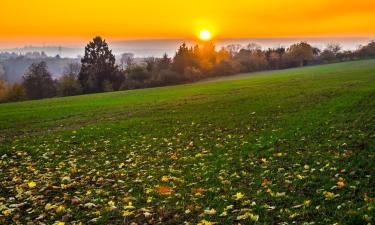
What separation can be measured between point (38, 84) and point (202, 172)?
105m

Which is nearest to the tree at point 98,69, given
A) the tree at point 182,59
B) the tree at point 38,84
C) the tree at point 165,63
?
the tree at point 38,84

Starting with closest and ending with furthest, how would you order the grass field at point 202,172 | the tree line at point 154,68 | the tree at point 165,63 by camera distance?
the grass field at point 202,172
the tree line at point 154,68
the tree at point 165,63

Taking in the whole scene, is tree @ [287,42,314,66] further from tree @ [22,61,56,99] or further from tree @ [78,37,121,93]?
tree @ [22,61,56,99]

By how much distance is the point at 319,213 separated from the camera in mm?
9242

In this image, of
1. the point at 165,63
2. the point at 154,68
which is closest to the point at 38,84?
the point at 154,68

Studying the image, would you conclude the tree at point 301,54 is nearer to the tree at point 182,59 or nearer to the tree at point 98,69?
the tree at point 182,59

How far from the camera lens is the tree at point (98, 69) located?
4232 inches

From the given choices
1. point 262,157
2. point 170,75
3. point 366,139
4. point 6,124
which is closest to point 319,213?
point 262,157

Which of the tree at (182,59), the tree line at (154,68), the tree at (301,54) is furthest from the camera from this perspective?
the tree at (301,54)

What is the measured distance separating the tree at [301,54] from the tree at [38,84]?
8743 cm

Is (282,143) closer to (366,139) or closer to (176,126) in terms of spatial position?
(366,139)

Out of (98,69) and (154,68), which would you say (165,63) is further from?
(98,69)

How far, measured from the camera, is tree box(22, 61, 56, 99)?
108 metres

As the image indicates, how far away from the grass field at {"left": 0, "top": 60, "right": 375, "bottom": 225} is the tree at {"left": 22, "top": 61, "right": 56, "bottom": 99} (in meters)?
84.4
